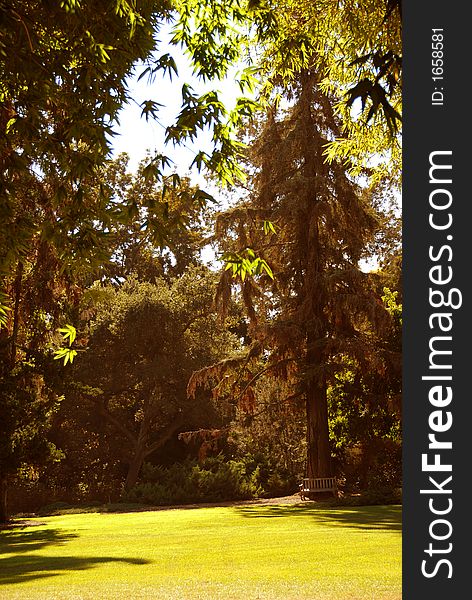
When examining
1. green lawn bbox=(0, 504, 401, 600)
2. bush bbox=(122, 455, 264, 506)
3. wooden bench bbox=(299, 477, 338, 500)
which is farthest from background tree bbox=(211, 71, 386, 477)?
green lawn bbox=(0, 504, 401, 600)

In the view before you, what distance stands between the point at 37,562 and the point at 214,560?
298 cm

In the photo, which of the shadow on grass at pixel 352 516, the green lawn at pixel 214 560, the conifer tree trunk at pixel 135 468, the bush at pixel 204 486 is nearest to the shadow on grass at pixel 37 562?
the green lawn at pixel 214 560

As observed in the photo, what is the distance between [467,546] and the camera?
4.80m

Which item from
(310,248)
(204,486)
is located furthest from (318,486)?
(310,248)

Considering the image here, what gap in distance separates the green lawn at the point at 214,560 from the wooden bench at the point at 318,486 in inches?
292

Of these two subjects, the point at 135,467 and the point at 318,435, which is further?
the point at 135,467

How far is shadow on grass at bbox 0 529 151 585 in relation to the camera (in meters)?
10.5

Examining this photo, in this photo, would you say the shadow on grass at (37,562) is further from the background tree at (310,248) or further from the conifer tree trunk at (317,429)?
the conifer tree trunk at (317,429)

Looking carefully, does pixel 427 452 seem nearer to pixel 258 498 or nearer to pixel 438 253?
pixel 438 253

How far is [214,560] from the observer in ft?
35.1

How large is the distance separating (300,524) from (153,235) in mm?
9552

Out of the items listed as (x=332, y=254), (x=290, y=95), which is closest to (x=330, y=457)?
(x=332, y=254)

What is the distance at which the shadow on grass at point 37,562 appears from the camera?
34.3ft

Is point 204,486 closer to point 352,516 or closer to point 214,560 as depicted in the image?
point 352,516
